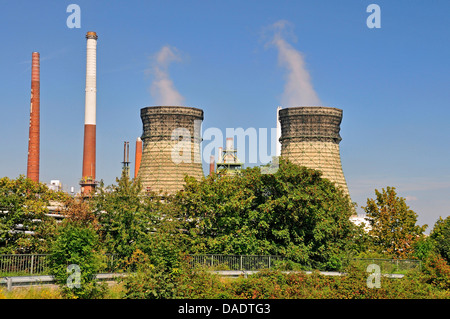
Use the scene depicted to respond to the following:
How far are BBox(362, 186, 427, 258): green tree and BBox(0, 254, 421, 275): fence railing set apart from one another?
777 cm

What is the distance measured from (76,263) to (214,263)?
11566 millimetres

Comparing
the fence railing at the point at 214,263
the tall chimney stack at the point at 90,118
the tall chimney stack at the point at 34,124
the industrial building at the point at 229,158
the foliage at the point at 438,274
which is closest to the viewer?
the foliage at the point at 438,274

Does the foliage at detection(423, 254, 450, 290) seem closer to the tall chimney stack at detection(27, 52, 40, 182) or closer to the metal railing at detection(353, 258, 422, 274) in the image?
the metal railing at detection(353, 258, 422, 274)

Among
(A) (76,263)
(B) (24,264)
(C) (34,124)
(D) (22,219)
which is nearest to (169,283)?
(A) (76,263)

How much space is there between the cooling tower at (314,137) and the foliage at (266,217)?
187ft

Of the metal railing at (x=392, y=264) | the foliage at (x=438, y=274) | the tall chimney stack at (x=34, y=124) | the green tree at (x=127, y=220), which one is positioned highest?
the tall chimney stack at (x=34, y=124)

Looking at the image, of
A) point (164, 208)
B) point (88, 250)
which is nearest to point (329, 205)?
point (164, 208)

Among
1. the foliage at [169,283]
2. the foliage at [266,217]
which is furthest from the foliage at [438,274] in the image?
the foliage at [169,283]

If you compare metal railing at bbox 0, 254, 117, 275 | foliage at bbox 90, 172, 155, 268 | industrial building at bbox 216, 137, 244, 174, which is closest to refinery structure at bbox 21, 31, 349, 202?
industrial building at bbox 216, 137, 244, 174

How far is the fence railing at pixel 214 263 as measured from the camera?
95.7 ft

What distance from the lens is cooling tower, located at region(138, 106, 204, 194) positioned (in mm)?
96938

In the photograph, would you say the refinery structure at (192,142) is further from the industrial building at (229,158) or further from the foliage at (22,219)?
the foliage at (22,219)
